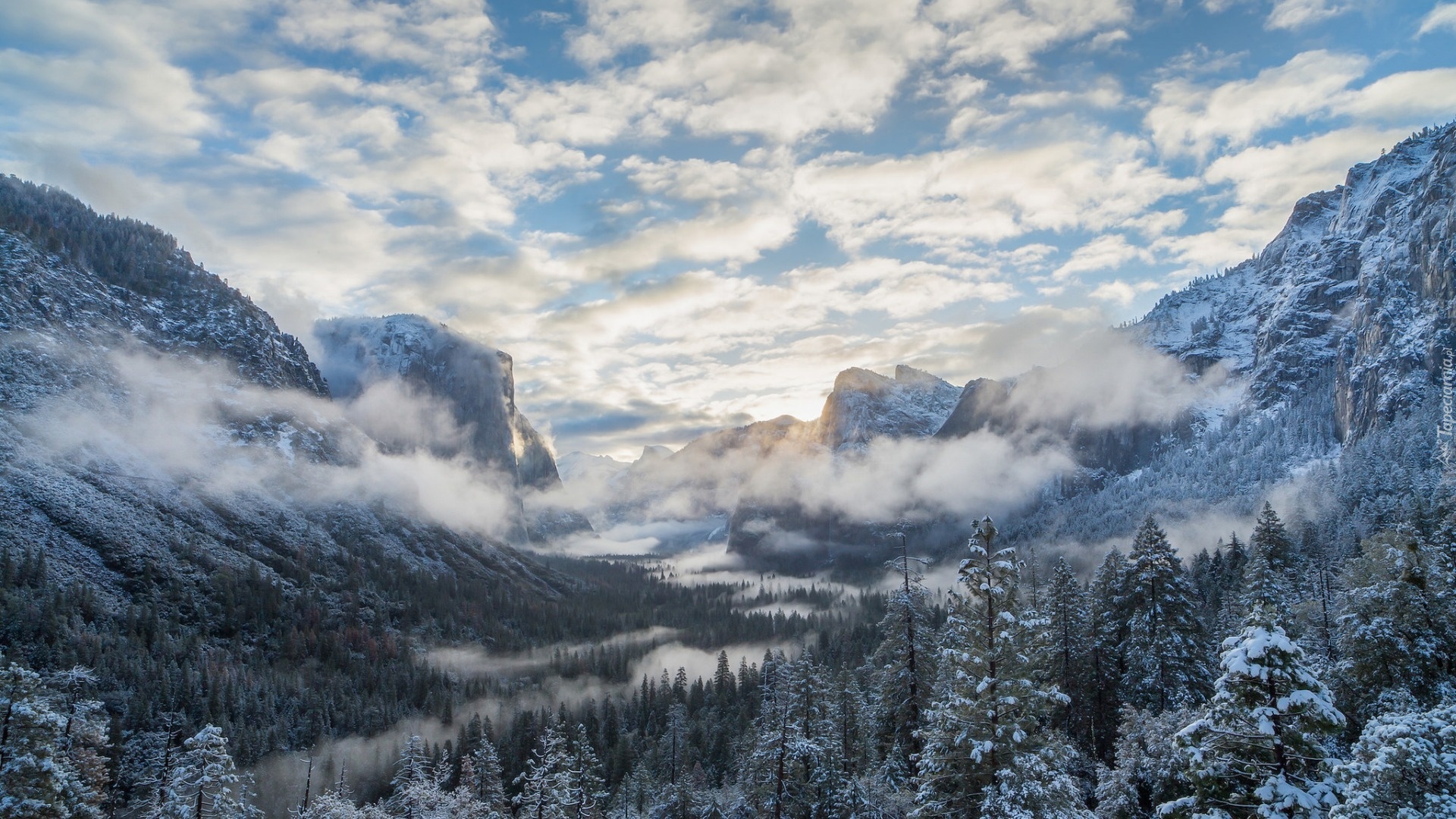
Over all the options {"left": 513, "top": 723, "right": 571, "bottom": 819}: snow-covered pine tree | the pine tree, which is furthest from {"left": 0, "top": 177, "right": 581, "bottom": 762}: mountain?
the pine tree

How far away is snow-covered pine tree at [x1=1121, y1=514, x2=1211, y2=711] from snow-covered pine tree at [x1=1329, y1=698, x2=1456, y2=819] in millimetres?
27082

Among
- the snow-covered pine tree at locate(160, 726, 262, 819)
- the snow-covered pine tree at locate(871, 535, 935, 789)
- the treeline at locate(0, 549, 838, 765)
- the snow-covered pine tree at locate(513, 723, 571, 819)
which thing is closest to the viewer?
the snow-covered pine tree at locate(160, 726, 262, 819)

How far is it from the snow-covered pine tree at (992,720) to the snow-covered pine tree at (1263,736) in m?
5.25

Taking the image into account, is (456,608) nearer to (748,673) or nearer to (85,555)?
(85,555)

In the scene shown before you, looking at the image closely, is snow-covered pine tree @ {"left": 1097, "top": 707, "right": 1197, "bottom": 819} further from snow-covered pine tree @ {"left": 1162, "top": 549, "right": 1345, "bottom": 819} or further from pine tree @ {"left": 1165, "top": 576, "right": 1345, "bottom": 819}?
pine tree @ {"left": 1165, "top": 576, "right": 1345, "bottom": 819}

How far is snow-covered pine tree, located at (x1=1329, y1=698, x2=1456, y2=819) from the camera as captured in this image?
16875 millimetres

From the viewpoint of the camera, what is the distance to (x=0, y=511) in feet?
419

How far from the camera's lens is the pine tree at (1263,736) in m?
14.9

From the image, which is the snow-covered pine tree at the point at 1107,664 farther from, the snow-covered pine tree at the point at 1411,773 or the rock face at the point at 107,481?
the rock face at the point at 107,481

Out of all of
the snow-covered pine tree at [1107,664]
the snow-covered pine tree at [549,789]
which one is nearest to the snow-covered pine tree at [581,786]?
the snow-covered pine tree at [549,789]

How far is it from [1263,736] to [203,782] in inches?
1537

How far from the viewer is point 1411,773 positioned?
17.6 m

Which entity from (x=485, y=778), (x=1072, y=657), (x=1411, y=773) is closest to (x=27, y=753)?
(x=485, y=778)

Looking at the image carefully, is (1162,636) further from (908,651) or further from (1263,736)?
(1263,736)
